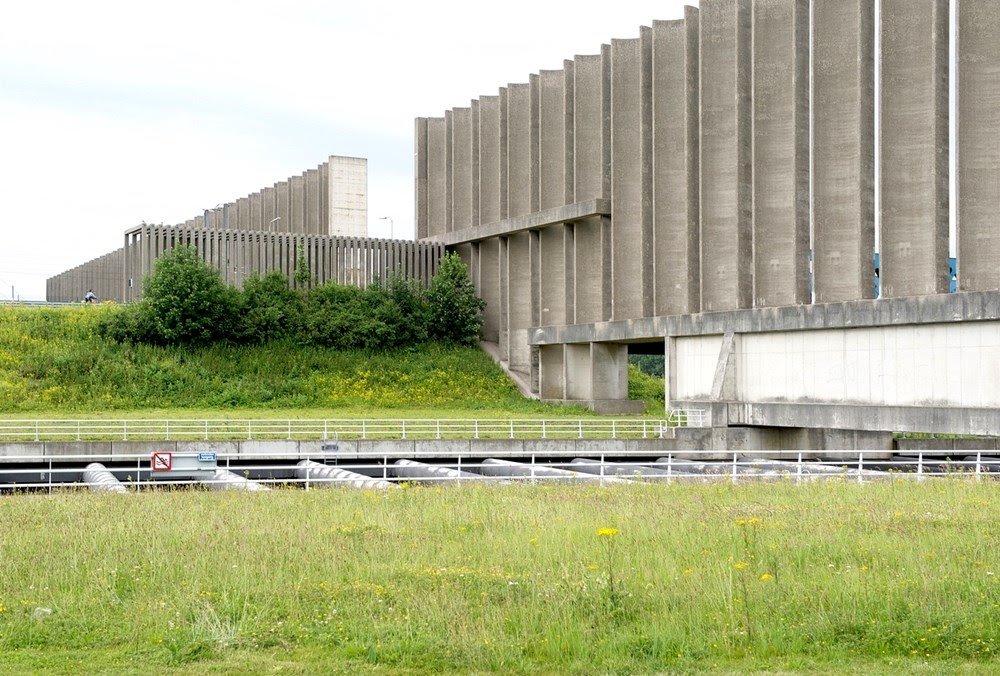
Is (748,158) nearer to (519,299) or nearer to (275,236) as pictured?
(519,299)

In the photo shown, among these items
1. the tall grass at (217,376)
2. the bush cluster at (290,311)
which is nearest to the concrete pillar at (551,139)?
the bush cluster at (290,311)

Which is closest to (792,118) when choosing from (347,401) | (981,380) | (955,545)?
(981,380)

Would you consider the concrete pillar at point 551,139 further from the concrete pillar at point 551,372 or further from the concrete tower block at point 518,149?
the concrete pillar at point 551,372

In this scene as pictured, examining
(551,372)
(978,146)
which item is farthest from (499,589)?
(551,372)

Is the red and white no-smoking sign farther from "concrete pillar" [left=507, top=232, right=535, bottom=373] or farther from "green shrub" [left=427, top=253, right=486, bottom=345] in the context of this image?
"green shrub" [left=427, top=253, right=486, bottom=345]

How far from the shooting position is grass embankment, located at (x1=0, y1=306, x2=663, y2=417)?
55031 mm

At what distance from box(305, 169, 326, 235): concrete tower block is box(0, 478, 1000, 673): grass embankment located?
240 feet

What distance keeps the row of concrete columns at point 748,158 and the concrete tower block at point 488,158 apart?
13 centimetres

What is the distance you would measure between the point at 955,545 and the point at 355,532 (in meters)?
8.14

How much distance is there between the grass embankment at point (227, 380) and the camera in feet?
181

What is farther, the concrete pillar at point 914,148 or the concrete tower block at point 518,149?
the concrete tower block at point 518,149

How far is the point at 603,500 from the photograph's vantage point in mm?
20031

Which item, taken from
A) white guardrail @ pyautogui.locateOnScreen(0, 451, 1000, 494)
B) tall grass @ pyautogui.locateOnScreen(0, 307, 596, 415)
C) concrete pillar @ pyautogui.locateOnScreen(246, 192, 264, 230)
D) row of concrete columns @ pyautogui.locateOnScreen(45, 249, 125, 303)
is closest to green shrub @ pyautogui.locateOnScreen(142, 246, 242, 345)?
tall grass @ pyautogui.locateOnScreen(0, 307, 596, 415)

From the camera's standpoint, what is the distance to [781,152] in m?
48.2
